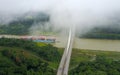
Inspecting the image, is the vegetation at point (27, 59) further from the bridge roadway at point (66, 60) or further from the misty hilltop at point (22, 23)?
the misty hilltop at point (22, 23)

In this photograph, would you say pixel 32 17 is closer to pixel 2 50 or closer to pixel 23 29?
pixel 23 29

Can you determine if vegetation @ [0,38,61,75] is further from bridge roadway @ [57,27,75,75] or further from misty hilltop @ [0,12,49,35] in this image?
misty hilltop @ [0,12,49,35]

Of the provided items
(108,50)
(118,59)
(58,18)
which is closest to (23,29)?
(58,18)

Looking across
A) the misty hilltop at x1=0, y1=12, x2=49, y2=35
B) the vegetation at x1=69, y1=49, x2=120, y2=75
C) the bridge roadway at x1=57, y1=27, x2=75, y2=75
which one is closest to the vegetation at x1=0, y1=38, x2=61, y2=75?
the bridge roadway at x1=57, y1=27, x2=75, y2=75

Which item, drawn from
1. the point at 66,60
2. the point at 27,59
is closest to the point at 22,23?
the point at 66,60

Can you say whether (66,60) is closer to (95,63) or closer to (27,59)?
(95,63)

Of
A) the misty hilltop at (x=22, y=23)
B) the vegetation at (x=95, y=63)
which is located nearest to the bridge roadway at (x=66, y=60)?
the vegetation at (x=95, y=63)

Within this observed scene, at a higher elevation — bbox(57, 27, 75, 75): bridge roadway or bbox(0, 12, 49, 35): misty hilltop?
bbox(0, 12, 49, 35): misty hilltop
